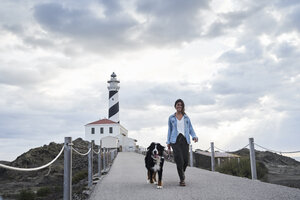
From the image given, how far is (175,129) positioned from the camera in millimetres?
7746

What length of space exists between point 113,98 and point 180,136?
59.0 meters

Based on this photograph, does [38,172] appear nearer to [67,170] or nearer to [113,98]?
[67,170]

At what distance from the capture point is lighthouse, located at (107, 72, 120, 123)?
66.4 meters

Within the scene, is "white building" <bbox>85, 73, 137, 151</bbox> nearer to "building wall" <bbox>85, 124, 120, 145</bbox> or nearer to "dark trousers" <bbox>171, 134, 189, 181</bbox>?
"building wall" <bbox>85, 124, 120, 145</bbox>

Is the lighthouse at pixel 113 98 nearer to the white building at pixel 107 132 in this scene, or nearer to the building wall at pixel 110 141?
the white building at pixel 107 132

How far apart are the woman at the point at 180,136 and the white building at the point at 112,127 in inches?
2209

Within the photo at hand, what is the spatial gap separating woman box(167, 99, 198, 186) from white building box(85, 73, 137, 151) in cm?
5610

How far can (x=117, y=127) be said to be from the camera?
216 ft

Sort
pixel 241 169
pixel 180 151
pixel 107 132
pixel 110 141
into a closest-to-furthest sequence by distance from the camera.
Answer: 1. pixel 180 151
2. pixel 241 169
3. pixel 110 141
4. pixel 107 132

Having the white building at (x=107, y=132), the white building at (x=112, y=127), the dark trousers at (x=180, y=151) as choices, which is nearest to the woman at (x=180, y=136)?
the dark trousers at (x=180, y=151)

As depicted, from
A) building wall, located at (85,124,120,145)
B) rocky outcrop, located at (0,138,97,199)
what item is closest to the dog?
rocky outcrop, located at (0,138,97,199)

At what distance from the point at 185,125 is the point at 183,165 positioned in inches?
36.0

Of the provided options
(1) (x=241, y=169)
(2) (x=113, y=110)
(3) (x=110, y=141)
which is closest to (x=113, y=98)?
(2) (x=113, y=110)

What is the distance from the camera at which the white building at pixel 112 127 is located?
214 ft
